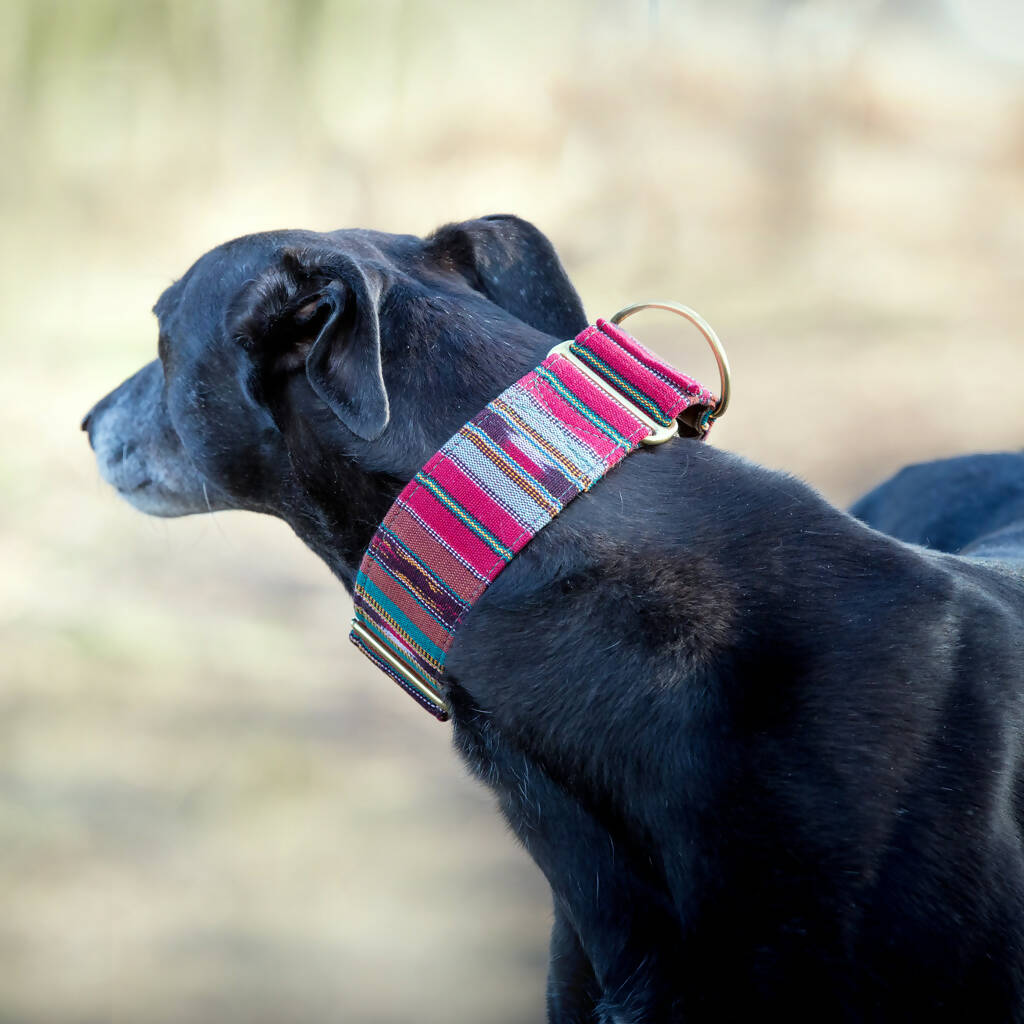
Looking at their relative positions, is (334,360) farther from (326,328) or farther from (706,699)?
(706,699)

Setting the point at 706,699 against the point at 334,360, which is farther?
the point at 334,360

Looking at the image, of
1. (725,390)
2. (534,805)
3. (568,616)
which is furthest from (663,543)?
(534,805)

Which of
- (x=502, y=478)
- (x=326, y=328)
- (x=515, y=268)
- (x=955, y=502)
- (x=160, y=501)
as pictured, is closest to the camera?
(x=502, y=478)

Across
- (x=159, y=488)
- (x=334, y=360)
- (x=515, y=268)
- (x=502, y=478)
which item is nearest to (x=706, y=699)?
(x=502, y=478)

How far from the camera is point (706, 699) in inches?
58.1

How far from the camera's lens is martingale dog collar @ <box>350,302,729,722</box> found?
4.83 feet

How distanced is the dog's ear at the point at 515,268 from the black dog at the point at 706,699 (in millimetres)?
212

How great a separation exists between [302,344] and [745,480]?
28.4 inches

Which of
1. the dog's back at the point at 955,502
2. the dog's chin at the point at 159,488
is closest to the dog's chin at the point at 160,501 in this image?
the dog's chin at the point at 159,488

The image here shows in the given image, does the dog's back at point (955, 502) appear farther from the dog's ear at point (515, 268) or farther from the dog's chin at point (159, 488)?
the dog's chin at point (159, 488)

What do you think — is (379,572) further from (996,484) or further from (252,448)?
(996,484)

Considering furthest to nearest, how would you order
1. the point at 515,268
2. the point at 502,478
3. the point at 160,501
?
the point at 160,501 < the point at 515,268 < the point at 502,478

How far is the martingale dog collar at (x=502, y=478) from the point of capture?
1472mm

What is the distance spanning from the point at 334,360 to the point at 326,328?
1.9 inches
